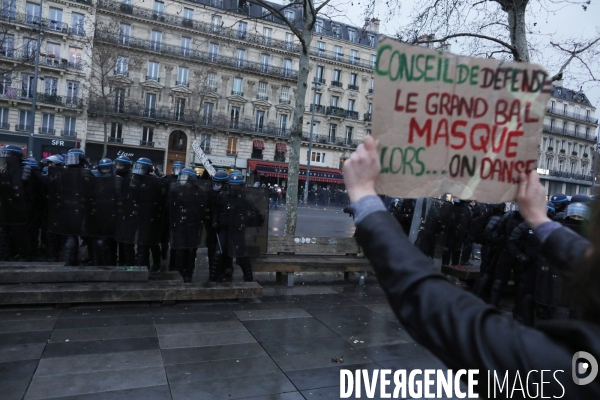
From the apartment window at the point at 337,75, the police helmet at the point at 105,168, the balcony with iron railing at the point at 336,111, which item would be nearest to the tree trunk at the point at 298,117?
A: the police helmet at the point at 105,168

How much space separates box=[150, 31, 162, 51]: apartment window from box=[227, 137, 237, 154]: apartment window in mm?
9963

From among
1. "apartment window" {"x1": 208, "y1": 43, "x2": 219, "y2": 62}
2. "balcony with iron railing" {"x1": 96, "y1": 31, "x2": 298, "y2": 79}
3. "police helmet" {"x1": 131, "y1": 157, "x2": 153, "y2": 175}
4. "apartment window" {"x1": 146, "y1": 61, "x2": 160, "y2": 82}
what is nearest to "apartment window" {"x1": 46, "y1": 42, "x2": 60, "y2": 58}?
"balcony with iron railing" {"x1": 96, "y1": 31, "x2": 298, "y2": 79}

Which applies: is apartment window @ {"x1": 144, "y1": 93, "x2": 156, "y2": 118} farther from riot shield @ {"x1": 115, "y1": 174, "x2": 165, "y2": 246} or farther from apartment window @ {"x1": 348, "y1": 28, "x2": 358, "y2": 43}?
riot shield @ {"x1": 115, "y1": 174, "x2": 165, "y2": 246}

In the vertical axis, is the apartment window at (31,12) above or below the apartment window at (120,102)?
above

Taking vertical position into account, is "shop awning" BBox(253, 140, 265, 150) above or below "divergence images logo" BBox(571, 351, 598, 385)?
above

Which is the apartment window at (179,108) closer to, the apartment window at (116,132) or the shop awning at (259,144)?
the apartment window at (116,132)

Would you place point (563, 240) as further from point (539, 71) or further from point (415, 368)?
point (415, 368)

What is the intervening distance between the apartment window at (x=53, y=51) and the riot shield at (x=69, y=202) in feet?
114

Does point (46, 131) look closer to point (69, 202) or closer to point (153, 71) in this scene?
point (153, 71)

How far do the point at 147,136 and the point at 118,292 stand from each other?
37704mm

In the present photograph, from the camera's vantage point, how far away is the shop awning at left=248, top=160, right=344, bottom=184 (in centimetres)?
4484

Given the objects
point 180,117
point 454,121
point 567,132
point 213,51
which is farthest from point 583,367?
point 567,132

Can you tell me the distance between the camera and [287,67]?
4566cm

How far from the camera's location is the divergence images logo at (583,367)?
977 millimetres
